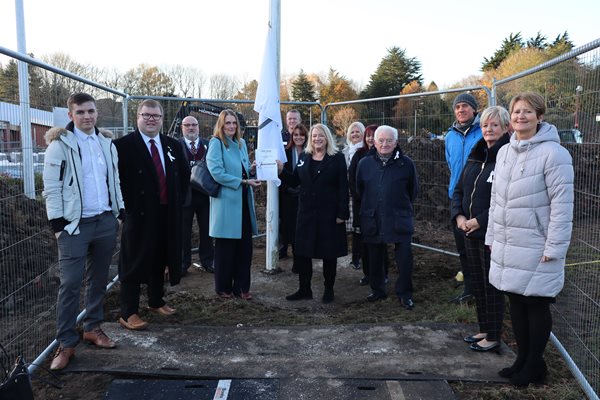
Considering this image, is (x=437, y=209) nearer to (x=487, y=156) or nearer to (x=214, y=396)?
(x=487, y=156)

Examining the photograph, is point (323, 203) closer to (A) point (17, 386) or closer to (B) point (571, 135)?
(B) point (571, 135)

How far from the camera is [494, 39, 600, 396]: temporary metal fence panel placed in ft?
10.3

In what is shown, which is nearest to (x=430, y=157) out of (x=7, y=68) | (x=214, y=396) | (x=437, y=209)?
(x=437, y=209)

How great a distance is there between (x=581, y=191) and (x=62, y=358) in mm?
3983

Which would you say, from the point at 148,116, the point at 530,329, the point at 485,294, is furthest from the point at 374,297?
the point at 148,116

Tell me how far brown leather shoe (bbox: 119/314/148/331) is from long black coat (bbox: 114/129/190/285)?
1.13 ft

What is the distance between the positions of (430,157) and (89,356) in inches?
202

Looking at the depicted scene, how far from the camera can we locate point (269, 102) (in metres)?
5.65

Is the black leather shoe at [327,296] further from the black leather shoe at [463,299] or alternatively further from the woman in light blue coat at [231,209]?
the black leather shoe at [463,299]

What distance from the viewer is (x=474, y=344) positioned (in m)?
3.91

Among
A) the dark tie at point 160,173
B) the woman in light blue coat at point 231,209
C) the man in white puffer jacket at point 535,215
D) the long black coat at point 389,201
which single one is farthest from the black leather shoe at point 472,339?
the dark tie at point 160,173

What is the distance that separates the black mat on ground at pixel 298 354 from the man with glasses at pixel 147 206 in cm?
49

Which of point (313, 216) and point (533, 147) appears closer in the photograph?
point (533, 147)

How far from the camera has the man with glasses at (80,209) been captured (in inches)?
134
